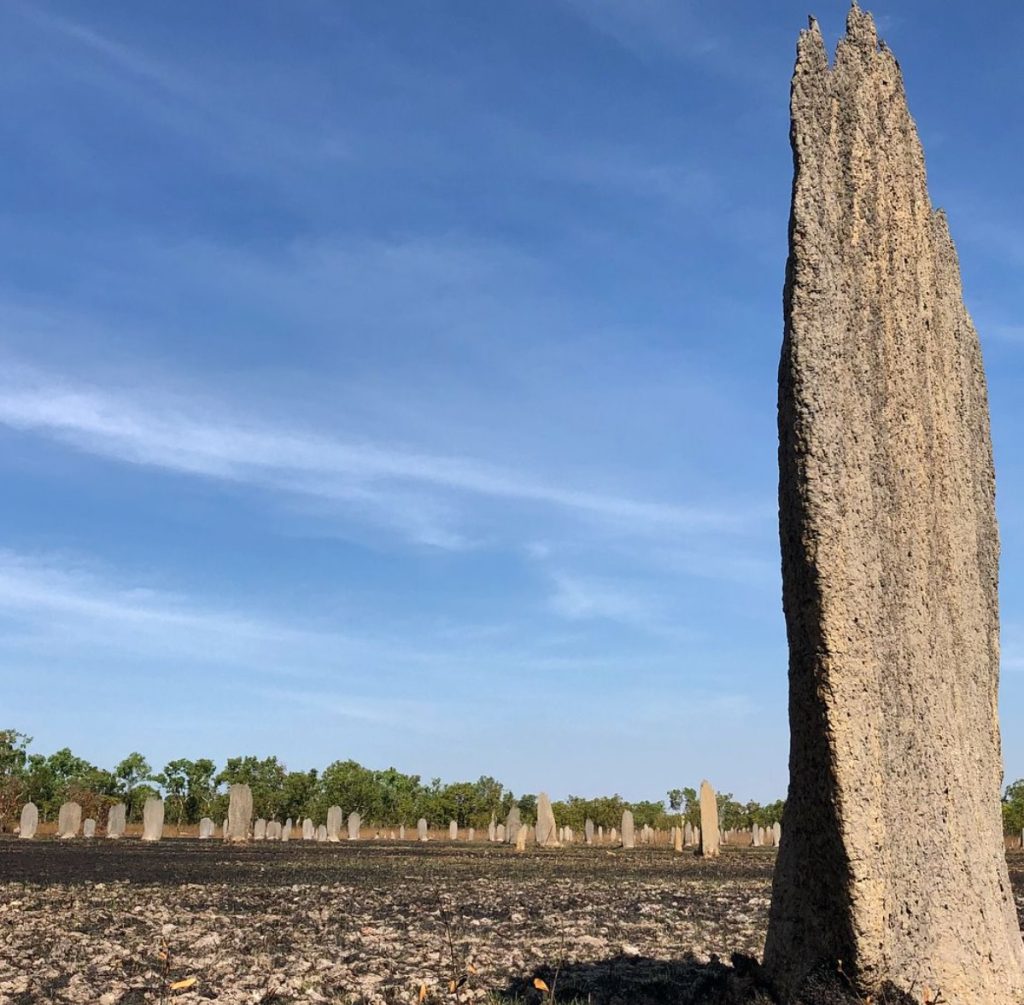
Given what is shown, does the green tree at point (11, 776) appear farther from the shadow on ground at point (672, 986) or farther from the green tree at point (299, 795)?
the shadow on ground at point (672, 986)

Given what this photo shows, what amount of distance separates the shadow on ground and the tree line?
56814mm

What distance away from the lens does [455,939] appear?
8.90m

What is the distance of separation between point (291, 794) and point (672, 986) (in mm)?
67349

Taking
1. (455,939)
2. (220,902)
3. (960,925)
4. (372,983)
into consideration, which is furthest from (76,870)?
(960,925)

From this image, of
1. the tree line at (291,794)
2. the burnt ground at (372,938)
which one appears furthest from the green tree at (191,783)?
the burnt ground at (372,938)

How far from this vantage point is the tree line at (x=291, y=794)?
63312 millimetres

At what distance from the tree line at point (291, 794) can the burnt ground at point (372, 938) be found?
49.8 meters

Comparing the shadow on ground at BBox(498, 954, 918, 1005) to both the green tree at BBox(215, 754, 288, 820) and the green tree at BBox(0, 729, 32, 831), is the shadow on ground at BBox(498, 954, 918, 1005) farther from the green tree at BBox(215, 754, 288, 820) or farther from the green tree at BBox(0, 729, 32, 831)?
the green tree at BBox(215, 754, 288, 820)

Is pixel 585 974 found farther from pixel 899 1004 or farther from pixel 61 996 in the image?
pixel 61 996

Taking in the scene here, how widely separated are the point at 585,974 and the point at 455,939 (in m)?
2.01

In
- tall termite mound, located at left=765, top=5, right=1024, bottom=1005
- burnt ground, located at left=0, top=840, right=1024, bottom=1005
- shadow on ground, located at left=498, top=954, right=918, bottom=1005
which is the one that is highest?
tall termite mound, located at left=765, top=5, right=1024, bottom=1005

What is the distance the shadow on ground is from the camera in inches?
205

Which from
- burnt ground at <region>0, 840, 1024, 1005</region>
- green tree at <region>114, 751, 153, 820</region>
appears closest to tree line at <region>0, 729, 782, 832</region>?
green tree at <region>114, 751, 153, 820</region>

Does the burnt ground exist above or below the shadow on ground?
below
